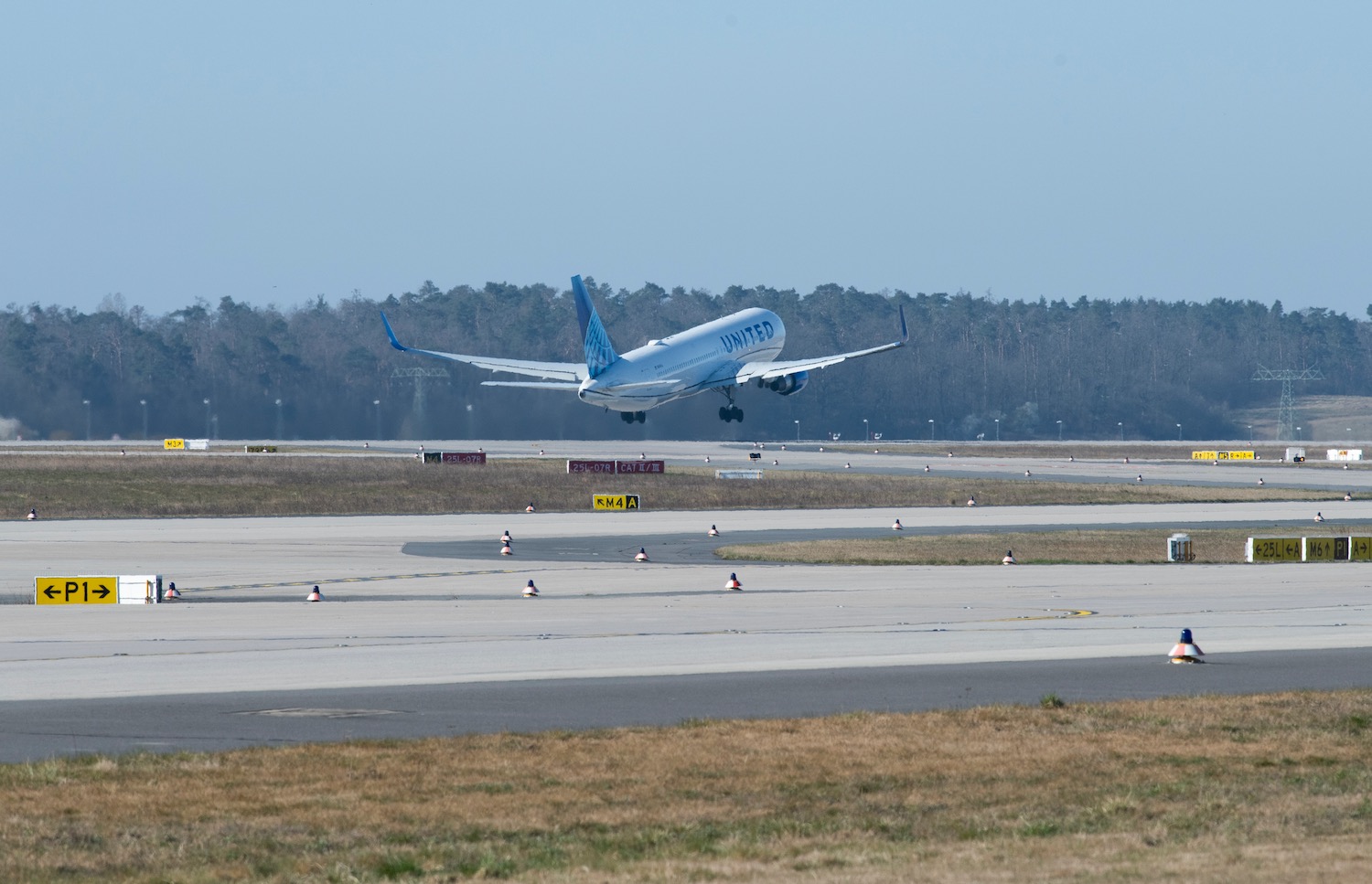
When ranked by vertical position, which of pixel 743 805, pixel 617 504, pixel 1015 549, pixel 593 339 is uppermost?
pixel 593 339

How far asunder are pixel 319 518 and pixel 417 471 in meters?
27.9

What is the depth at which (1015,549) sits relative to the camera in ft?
164

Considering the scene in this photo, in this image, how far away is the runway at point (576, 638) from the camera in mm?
20016

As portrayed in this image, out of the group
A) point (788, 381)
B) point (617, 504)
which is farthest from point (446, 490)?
point (788, 381)

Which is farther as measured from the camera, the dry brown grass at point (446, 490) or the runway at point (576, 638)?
the dry brown grass at point (446, 490)

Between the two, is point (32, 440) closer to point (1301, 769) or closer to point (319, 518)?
point (319, 518)

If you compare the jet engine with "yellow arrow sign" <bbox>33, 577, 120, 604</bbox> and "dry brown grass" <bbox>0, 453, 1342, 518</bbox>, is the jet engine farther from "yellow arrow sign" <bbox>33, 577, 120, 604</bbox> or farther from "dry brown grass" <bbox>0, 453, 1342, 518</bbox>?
"yellow arrow sign" <bbox>33, 577, 120, 604</bbox>

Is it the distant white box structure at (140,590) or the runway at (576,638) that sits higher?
the distant white box structure at (140,590)

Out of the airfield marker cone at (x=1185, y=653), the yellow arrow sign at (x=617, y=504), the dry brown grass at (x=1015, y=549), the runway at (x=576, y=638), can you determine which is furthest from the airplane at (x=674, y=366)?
the airfield marker cone at (x=1185, y=653)

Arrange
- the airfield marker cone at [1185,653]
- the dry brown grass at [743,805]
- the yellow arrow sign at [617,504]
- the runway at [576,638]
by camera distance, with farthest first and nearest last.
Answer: the yellow arrow sign at [617,504] < the airfield marker cone at [1185,653] < the runway at [576,638] < the dry brown grass at [743,805]

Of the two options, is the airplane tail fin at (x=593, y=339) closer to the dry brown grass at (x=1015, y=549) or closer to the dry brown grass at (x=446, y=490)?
the dry brown grass at (x=446, y=490)

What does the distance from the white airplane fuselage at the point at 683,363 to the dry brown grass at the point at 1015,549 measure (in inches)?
1466

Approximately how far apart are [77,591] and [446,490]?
4453cm

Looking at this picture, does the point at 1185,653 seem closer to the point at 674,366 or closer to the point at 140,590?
the point at 140,590
